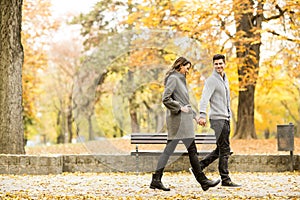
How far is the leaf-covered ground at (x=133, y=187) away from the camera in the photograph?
6176 mm

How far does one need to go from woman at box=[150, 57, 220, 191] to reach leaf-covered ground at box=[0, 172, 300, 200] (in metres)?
0.31

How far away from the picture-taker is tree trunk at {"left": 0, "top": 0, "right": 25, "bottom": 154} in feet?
31.9

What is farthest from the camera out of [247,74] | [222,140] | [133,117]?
[133,117]

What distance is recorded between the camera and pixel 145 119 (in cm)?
1786

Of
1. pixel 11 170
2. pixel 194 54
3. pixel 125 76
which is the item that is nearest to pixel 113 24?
pixel 125 76

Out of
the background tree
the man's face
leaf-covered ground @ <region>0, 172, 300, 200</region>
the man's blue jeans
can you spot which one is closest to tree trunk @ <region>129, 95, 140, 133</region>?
the background tree

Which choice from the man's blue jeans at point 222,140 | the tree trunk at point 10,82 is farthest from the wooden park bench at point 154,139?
the tree trunk at point 10,82

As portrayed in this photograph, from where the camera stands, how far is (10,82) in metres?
9.76

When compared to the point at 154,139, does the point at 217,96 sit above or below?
above

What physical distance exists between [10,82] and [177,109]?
14.7ft

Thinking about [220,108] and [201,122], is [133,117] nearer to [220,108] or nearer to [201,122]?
[220,108]

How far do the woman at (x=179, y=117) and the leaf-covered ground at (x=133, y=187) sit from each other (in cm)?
31

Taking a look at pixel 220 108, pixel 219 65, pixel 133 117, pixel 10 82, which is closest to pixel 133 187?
pixel 220 108

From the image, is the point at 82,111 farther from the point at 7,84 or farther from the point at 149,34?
the point at 149,34
